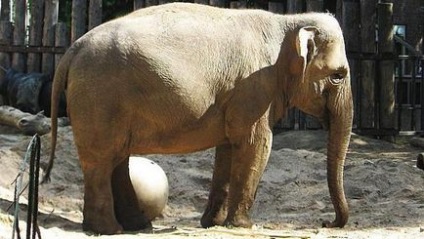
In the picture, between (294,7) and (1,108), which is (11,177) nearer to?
(1,108)

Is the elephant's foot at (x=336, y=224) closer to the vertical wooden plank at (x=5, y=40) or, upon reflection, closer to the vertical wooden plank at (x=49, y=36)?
the vertical wooden plank at (x=49, y=36)

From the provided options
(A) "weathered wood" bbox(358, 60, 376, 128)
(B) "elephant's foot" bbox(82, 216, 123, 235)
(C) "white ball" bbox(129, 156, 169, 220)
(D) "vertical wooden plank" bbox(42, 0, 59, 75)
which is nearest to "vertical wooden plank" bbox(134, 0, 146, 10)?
(D) "vertical wooden plank" bbox(42, 0, 59, 75)

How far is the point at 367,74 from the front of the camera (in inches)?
551

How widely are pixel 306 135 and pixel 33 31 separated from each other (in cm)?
566

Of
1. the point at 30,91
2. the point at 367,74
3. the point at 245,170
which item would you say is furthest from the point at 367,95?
the point at 245,170

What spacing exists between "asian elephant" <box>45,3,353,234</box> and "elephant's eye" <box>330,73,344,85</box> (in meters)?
0.01

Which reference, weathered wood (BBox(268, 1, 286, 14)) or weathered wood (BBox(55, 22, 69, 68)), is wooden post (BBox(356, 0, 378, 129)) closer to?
weathered wood (BBox(268, 1, 286, 14))

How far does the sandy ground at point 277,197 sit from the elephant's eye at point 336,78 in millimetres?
1250

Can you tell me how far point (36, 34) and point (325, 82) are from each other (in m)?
9.45

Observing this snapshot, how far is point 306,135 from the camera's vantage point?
13289mm

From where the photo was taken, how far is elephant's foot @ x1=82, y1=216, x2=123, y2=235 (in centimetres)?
673

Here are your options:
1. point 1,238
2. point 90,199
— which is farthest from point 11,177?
point 1,238

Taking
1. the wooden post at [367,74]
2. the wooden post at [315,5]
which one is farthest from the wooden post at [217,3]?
the wooden post at [367,74]

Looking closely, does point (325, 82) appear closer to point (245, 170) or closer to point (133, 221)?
point (245, 170)
